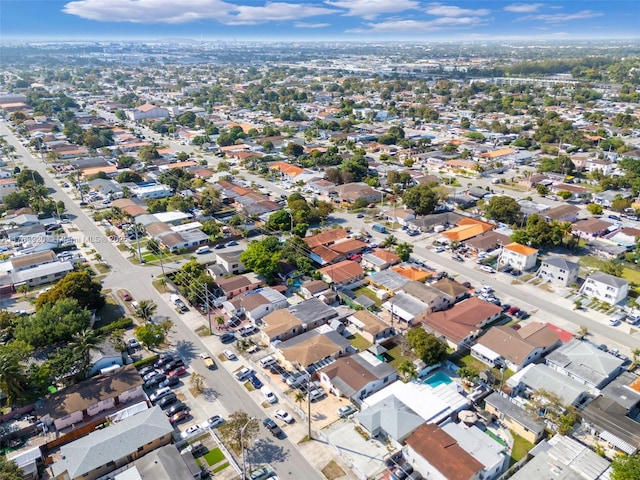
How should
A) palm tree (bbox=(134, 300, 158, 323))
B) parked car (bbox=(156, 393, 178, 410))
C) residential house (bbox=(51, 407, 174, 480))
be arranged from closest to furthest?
residential house (bbox=(51, 407, 174, 480))
parked car (bbox=(156, 393, 178, 410))
palm tree (bbox=(134, 300, 158, 323))

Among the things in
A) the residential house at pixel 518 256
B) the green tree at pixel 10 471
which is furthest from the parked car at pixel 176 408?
the residential house at pixel 518 256

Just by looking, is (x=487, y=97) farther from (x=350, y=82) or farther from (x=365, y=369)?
(x=365, y=369)

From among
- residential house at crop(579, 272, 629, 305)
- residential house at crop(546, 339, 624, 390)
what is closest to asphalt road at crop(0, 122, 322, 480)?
residential house at crop(546, 339, 624, 390)

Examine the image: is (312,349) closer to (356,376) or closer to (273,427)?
(356,376)

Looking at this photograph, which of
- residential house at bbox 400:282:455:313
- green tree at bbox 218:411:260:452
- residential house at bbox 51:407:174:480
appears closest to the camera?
residential house at bbox 51:407:174:480

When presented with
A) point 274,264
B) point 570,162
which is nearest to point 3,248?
point 274,264

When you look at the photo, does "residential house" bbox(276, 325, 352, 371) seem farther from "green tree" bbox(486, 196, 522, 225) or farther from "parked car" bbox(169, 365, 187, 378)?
"green tree" bbox(486, 196, 522, 225)
